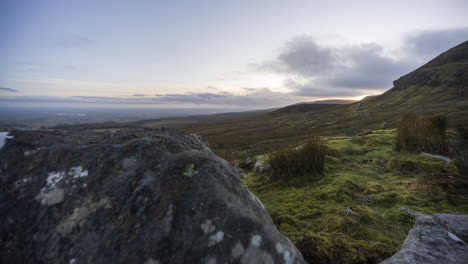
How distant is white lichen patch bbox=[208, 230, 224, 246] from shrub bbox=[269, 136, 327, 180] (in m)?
4.13

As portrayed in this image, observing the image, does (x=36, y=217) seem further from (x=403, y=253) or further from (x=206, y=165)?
(x=403, y=253)

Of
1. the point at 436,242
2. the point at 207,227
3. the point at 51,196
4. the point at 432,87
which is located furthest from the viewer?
the point at 432,87

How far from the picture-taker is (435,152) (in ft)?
21.2

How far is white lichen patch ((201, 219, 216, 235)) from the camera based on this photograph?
1611 mm

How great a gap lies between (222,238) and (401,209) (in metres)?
3.57

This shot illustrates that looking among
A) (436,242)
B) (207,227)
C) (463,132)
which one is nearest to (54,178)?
(207,227)

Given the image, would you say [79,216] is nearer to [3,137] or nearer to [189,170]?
[189,170]

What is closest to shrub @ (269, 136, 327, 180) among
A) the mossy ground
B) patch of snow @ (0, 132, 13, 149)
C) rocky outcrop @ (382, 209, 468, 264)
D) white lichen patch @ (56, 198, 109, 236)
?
the mossy ground

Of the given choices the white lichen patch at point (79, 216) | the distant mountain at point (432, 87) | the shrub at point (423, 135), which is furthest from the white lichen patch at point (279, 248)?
the distant mountain at point (432, 87)

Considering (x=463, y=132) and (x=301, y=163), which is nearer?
(x=301, y=163)

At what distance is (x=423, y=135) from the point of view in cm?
689

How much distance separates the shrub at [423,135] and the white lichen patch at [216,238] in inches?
316

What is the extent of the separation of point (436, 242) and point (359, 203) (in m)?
1.62

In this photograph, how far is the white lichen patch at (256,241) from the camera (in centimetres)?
152
